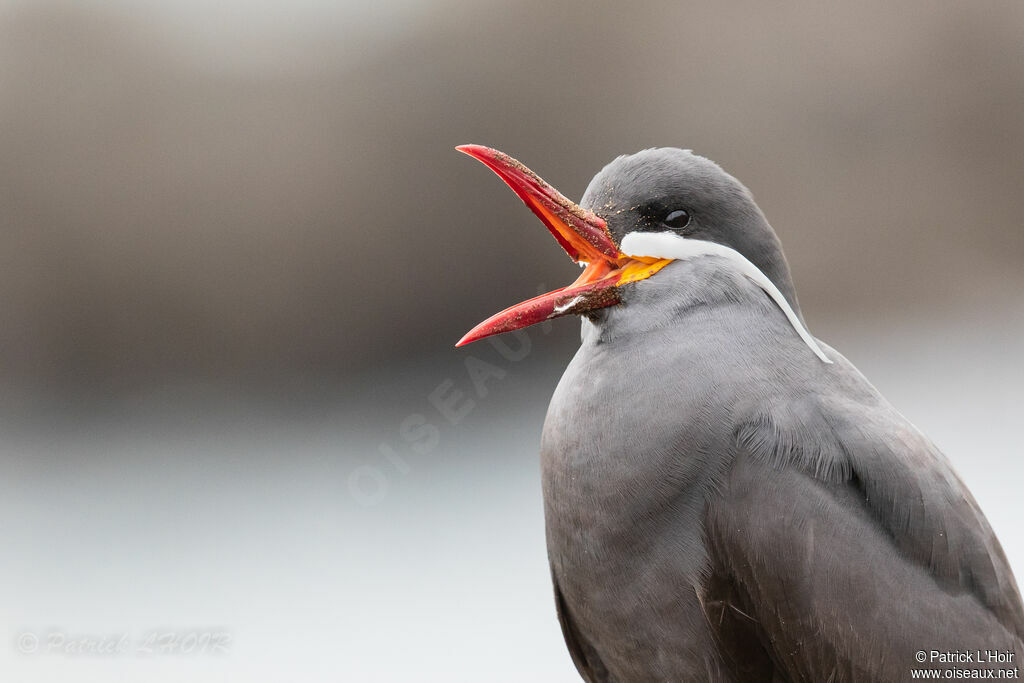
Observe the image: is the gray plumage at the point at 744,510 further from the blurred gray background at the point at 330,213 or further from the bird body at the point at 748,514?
the blurred gray background at the point at 330,213

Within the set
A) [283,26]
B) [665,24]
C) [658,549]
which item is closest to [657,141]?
[665,24]

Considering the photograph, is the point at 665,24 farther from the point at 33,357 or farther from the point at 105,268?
the point at 33,357

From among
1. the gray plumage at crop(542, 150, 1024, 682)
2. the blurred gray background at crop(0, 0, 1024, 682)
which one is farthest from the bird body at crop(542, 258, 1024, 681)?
the blurred gray background at crop(0, 0, 1024, 682)

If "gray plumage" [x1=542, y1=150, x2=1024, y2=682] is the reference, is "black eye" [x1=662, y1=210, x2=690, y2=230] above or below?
above

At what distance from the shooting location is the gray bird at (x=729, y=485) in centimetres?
70

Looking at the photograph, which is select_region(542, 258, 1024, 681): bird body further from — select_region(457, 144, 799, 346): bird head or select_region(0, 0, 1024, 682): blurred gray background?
select_region(0, 0, 1024, 682): blurred gray background


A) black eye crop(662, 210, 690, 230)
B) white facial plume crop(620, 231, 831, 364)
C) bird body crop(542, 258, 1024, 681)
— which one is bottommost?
bird body crop(542, 258, 1024, 681)

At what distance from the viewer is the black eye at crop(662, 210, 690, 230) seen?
785mm

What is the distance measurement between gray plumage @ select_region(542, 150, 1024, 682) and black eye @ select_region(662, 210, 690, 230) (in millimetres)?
14

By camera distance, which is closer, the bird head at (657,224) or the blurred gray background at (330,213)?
the bird head at (657,224)

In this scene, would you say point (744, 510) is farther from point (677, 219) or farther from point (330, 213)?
point (330, 213)

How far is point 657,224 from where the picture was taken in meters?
0.79

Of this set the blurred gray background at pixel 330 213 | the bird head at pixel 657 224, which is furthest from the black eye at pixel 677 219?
the blurred gray background at pixel 330 213

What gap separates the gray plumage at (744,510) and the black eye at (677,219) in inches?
0.6
